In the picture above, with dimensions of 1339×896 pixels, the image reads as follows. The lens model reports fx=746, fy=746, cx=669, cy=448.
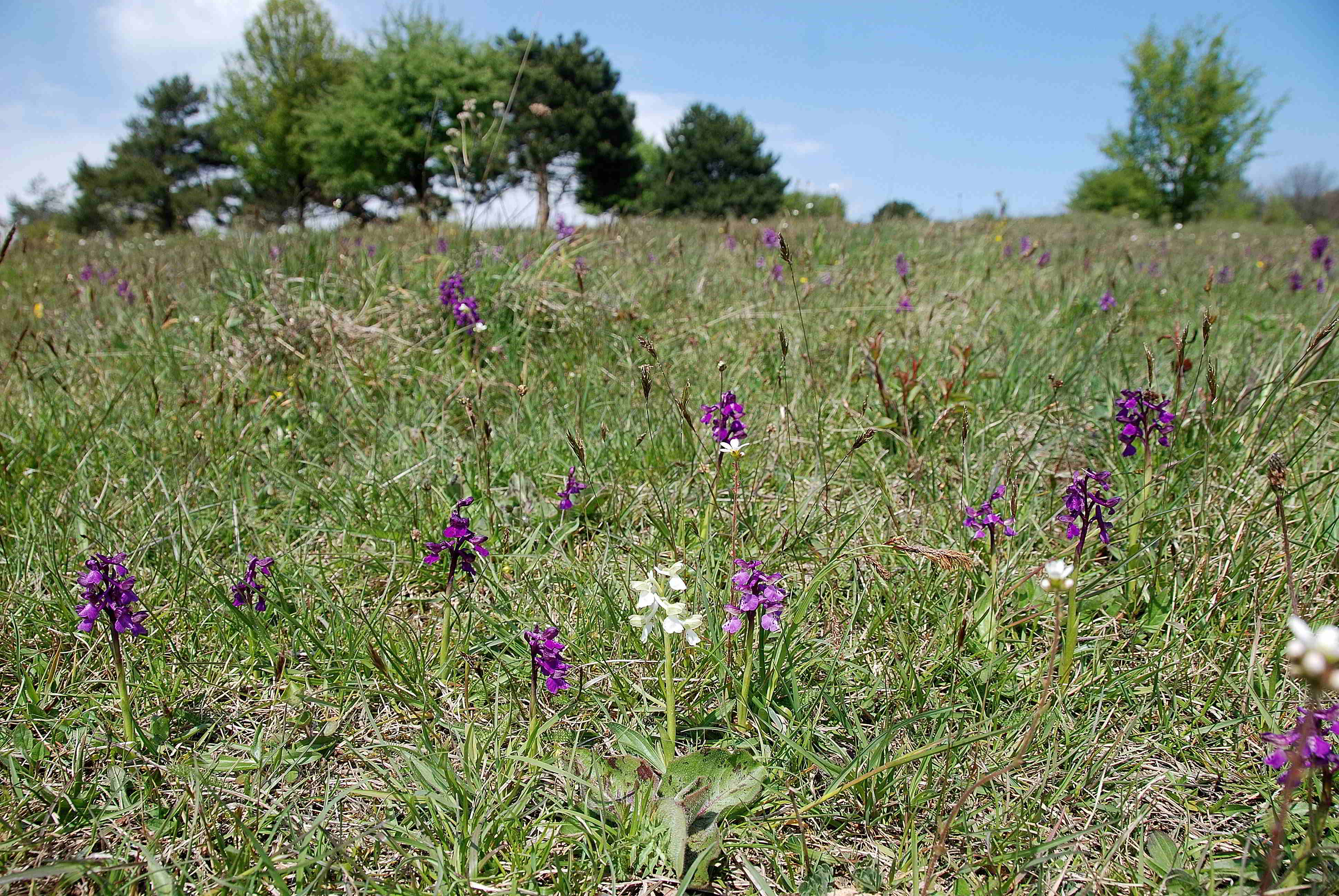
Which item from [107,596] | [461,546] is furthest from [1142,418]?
[107,596]

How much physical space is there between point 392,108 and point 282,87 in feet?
37.0

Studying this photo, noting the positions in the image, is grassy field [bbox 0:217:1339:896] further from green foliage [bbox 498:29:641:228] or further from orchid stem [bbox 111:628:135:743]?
green foliage [bbox 498:29:641:228]

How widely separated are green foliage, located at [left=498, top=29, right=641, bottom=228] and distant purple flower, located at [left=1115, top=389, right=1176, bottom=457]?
37.9 meters

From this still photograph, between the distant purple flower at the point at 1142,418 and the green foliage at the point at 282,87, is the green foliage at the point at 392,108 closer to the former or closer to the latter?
the green foliage at the point at 282,87

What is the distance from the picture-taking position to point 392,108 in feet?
123

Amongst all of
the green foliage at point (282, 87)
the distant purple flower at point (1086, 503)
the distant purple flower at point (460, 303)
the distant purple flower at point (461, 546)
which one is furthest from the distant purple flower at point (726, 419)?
the green foliage at point (282, 87)

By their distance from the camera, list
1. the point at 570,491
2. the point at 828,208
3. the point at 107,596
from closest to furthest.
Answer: the point at 107,596 → the point at 570,491 → the point at 828,208

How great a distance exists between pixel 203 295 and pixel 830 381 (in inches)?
133

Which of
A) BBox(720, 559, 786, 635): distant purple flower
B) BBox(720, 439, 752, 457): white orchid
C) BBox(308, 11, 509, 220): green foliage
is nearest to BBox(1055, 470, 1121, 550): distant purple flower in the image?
BBox(720, 559, 786, 635): distant purple flower

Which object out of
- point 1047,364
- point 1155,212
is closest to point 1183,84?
point 1155,212

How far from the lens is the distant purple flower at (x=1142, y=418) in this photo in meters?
2.01

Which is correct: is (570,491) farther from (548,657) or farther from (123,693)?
(123,693)

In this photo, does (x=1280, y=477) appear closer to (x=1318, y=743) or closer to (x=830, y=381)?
(x=1318, y=743)

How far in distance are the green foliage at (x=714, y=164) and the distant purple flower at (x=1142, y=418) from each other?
145ft
